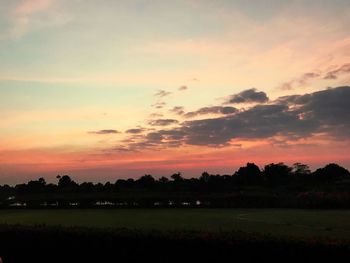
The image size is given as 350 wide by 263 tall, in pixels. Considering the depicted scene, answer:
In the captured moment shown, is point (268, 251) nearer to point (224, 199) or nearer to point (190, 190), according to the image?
point (224, 199)

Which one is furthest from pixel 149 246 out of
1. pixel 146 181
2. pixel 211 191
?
pixel 146 181

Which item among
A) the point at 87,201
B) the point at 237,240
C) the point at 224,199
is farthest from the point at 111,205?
the point at 237,240

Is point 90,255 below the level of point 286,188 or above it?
A: below

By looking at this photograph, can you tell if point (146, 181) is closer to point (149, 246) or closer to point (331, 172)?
point (331, 172)

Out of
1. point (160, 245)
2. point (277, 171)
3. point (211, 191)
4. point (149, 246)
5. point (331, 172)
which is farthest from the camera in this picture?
point (277, 171)

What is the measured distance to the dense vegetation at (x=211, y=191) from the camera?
40.0 meters

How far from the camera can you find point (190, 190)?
170ft

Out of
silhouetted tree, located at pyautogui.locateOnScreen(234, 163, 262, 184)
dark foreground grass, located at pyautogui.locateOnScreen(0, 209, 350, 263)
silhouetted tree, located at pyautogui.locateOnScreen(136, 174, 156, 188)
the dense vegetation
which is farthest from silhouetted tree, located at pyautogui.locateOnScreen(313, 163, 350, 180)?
dark foreground grass, located at pyautogui.locateOnScreen(0, 209, 350, 263)

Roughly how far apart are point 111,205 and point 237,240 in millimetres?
29475

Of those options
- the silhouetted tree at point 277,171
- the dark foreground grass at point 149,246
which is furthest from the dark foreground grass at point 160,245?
the silhouetted tree at point 277,171

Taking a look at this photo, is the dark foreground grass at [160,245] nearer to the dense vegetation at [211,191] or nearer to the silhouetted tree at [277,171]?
the dense vegetation at [211,191]

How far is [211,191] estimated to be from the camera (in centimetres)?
4850

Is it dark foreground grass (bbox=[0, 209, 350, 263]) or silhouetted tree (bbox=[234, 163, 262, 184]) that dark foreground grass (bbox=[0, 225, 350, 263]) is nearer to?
dark foreground grass (bbox=[0, 209, 350, 263])

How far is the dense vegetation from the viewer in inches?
1576
